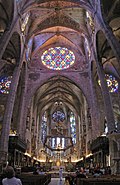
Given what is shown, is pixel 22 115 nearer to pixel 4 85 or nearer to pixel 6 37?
pixel 4 85

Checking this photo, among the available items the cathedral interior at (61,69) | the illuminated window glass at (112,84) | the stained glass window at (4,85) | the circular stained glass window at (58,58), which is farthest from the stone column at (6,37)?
the illuminated window glass at (112,84)

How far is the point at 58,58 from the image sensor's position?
3275 centimetres

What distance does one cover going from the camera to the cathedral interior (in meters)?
18.8

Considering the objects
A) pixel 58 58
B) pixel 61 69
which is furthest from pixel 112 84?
pixel 58 58

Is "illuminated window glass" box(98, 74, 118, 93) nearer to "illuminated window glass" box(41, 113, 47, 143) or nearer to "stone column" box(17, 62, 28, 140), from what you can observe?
"stone column" box(17, 62, 28, 140)

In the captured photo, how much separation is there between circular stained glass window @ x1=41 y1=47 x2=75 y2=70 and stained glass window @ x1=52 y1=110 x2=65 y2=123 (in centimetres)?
1768

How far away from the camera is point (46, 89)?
36.1 metres

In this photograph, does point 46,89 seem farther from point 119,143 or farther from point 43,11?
point 119,143

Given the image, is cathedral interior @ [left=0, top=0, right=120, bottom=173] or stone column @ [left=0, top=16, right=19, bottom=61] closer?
stone column @ [left=0, top=16, right=19, bottom=61]

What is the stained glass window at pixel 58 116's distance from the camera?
4695 centimetres

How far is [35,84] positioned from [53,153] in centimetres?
2226

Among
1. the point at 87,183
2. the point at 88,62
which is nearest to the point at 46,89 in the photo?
the point at 88,62

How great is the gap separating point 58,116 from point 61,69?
58.7 feet

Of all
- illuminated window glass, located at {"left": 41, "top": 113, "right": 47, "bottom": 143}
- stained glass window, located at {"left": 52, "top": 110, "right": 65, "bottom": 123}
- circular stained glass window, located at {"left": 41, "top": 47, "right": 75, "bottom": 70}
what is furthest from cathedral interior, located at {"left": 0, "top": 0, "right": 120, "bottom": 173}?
stained glass window, located at {"left": 52, "top": 110, "right": 65, "bottom": 123}
